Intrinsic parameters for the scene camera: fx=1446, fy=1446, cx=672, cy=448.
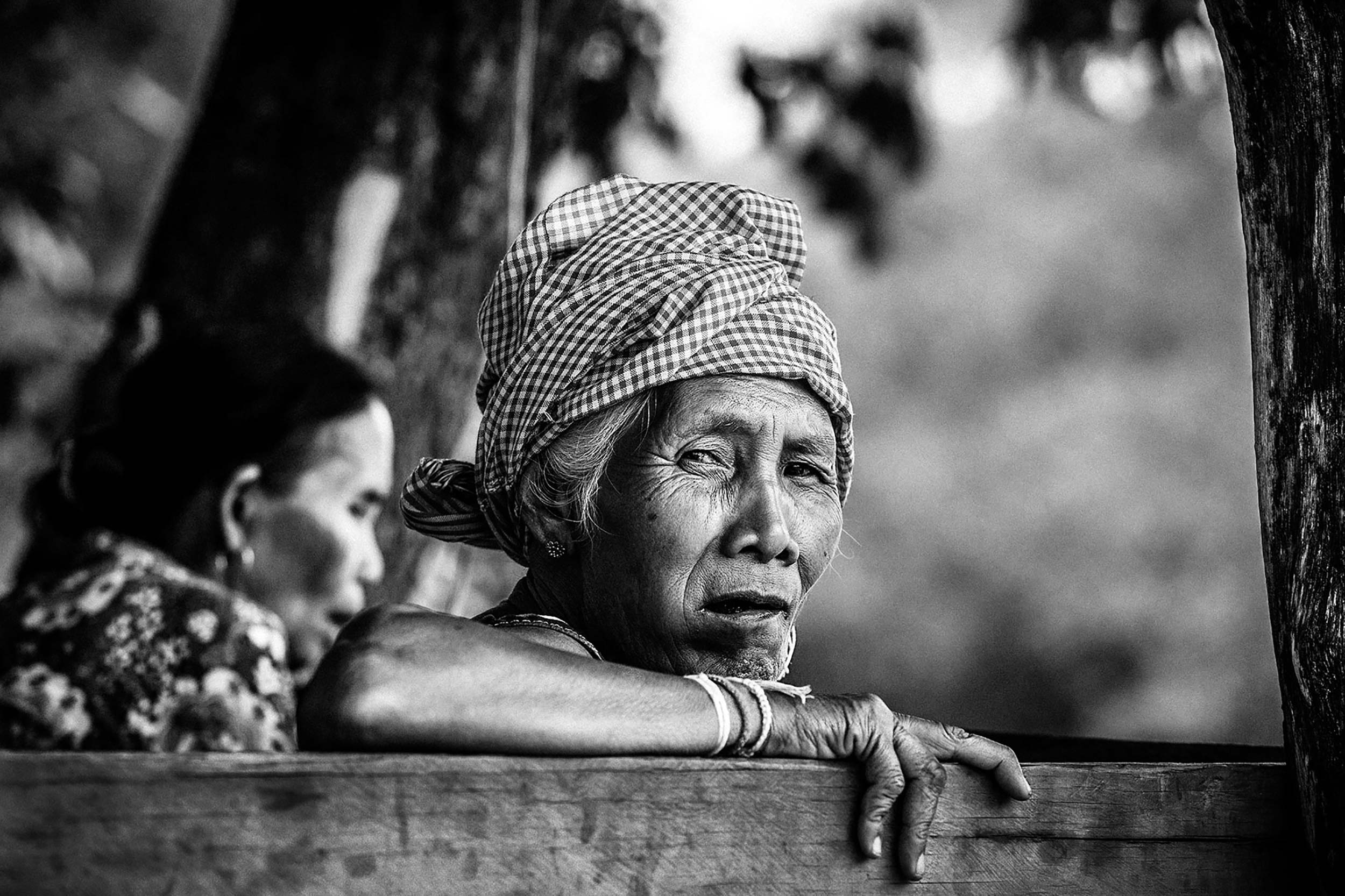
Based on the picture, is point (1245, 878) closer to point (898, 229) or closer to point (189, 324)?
point (189, 324)

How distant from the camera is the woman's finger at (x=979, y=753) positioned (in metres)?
1.72

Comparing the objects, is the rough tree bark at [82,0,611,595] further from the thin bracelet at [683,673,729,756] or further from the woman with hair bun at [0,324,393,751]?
the thin bracelet at [683,673,729,756]

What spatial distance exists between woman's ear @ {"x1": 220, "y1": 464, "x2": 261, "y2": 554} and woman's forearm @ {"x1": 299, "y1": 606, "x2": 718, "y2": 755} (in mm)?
2382

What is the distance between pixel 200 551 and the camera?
396 centimetres

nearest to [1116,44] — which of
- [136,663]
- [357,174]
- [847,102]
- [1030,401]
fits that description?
[847,102]

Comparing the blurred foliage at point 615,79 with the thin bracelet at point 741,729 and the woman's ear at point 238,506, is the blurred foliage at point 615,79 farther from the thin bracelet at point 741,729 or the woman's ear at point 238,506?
the thin bracelet at point 741,729

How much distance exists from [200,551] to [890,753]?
2754mm

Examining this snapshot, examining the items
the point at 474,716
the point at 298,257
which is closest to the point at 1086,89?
the point at 298,257

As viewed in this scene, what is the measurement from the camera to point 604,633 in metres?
2.39

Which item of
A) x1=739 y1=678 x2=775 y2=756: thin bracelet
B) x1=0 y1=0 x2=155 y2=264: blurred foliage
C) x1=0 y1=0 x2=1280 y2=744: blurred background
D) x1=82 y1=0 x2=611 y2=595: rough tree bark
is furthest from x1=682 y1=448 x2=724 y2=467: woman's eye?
x1=0 y1=0 x2=1280 y2=744: blurred background

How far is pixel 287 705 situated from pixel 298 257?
55.9 inches

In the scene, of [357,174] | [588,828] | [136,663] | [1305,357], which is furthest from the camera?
[357,174]

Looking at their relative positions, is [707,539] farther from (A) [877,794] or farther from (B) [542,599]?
(A) [877,794]

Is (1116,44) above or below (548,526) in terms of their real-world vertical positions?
above
